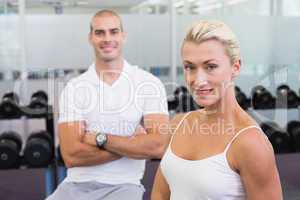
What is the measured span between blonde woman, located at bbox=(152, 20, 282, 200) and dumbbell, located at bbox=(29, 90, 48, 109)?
8.57 ft

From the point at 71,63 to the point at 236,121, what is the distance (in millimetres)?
3455

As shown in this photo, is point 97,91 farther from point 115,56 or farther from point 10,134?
point 10,134

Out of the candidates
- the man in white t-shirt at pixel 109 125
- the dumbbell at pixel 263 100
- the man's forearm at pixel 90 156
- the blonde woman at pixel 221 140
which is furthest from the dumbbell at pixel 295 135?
the blonde woman at pixel 221 140

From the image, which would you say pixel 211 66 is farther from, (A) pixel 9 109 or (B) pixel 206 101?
(A) pixel 9 109

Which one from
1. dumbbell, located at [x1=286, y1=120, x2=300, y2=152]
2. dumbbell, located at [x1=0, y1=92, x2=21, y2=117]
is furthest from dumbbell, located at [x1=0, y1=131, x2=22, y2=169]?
dumbbell, located at [x1=286, y1=120, x2=300, y2=152]

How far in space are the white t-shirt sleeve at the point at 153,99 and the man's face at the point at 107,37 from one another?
0.53 feet

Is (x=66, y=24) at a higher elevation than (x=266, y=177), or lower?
higher

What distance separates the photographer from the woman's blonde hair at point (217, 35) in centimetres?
82

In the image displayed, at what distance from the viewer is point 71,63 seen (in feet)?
13.7

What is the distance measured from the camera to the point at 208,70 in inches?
32.9

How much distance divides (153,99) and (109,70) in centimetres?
20

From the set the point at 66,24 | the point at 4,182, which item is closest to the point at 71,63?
the point at 66,24

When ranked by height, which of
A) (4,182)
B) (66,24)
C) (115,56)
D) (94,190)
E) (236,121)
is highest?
(66,24)

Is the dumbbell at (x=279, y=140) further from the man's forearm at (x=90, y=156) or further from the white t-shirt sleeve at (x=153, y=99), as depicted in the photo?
the man's forearm at (x=90, y=156)
